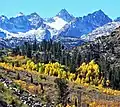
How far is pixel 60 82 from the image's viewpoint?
62.6 m

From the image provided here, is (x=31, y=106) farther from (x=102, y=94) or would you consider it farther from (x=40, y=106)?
(x=102, y=94)

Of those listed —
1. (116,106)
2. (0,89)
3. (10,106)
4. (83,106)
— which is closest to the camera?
(10,106)

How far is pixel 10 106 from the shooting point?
2786cm

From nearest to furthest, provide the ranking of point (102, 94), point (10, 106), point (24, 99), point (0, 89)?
point (10, 106), point (0, 89), point (24, 99), point (102, 94)

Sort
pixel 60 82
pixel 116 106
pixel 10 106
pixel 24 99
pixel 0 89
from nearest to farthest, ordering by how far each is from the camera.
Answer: pixel 10 106 → pixel 0 89 → pixel 24 99 → pixel 60 82 → pixel 116 106

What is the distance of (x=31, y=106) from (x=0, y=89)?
3106mm

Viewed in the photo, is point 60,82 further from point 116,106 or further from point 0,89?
point 116,106

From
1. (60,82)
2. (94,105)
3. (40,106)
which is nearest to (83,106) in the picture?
(94,105)

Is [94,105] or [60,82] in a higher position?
[60,82]

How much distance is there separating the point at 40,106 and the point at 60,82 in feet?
91.9

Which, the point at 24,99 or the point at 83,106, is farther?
the point at 83,106

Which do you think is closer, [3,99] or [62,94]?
[3,99]

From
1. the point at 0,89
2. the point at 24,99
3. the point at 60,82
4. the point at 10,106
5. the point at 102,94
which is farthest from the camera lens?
the point at 102,94

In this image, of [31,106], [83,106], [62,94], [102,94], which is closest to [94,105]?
[83,106]
